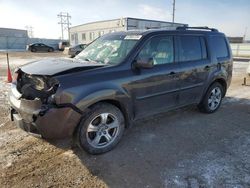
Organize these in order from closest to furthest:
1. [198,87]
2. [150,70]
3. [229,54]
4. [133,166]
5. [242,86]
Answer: [133,166] → [150,70] → [198,87] → [229,54] → [242,86]

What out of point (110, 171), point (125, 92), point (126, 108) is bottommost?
point (110, 171)

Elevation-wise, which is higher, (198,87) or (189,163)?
(198,87)

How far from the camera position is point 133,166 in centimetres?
356

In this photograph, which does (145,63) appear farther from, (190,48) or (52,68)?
(190,48)

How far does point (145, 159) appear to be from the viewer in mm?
3764

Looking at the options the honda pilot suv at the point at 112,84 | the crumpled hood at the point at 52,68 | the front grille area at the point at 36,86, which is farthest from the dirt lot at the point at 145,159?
the crumpled hood at the point at 52,68

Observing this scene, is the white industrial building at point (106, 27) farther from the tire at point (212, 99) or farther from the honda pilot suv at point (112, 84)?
the honda pilot suv at point (112, 84)

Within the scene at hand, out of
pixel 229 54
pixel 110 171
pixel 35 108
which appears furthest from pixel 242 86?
pixel 35 108

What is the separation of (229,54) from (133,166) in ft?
13.5

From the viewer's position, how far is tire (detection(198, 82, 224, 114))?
5797mm

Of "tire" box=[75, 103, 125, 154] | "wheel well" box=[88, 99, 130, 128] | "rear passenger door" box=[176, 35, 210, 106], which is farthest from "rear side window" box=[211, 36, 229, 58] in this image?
"tire" box=[75, 103, 125, 154]

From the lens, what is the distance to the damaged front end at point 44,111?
128 inches

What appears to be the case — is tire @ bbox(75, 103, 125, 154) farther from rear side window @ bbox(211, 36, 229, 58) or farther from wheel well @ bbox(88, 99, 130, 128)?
rear side window @ bbox(211, 36, 229, 58)

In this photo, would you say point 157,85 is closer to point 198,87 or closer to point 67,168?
point 198,87
